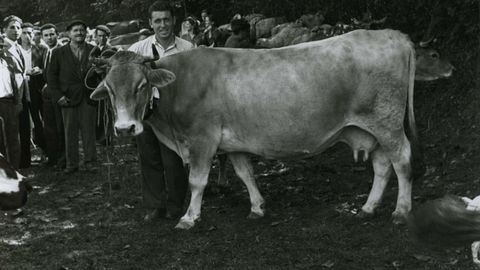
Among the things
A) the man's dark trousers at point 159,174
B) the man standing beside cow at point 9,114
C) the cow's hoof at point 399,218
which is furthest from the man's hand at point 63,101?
the cow's hoof at point 399,218

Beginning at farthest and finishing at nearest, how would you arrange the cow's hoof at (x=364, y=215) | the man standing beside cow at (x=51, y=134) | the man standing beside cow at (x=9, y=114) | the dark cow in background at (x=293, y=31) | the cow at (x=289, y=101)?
1. the dark cow in background at (x=293, y=31)
2. the man standing beside cow at (x=51, y=134)
3. the man standing beside cow at (x=9, y=114)
4. the cow's hoof at (x=364, y=215)
5. the cow at (x=289, y=101)

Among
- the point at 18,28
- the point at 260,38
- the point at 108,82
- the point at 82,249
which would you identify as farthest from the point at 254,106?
the point at 260,38

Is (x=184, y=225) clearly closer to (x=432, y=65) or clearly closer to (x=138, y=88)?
(x=138, y=88)

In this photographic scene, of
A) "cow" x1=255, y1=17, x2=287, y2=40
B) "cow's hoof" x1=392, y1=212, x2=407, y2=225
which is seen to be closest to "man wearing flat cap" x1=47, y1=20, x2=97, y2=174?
"cow's hoof" x1=392, y1=212, x2=407, y2=225

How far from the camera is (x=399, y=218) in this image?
7.12 m

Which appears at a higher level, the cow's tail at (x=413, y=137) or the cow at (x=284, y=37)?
the cow's tail at (x=413, y=137)

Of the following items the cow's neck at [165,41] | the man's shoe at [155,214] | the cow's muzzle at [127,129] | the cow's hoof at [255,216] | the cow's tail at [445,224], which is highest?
the cow's tail at [445,224]

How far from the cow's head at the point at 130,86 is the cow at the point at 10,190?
2.31 m

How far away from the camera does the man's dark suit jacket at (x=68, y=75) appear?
10656 mm

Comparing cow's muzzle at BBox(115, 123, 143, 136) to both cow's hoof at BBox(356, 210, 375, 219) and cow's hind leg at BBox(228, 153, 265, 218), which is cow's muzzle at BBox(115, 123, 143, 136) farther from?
cow's hoof at BBox(356, 210, 375, 219)

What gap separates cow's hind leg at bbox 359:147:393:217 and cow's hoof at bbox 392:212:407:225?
0.34m

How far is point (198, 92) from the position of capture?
7.29 meters

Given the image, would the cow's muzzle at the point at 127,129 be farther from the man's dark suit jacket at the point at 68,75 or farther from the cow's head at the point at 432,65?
the cow's head at the point at 432,65

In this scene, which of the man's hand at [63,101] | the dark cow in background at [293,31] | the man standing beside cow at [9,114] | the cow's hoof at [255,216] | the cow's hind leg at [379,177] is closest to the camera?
the cow's hind leg at [379,177]
